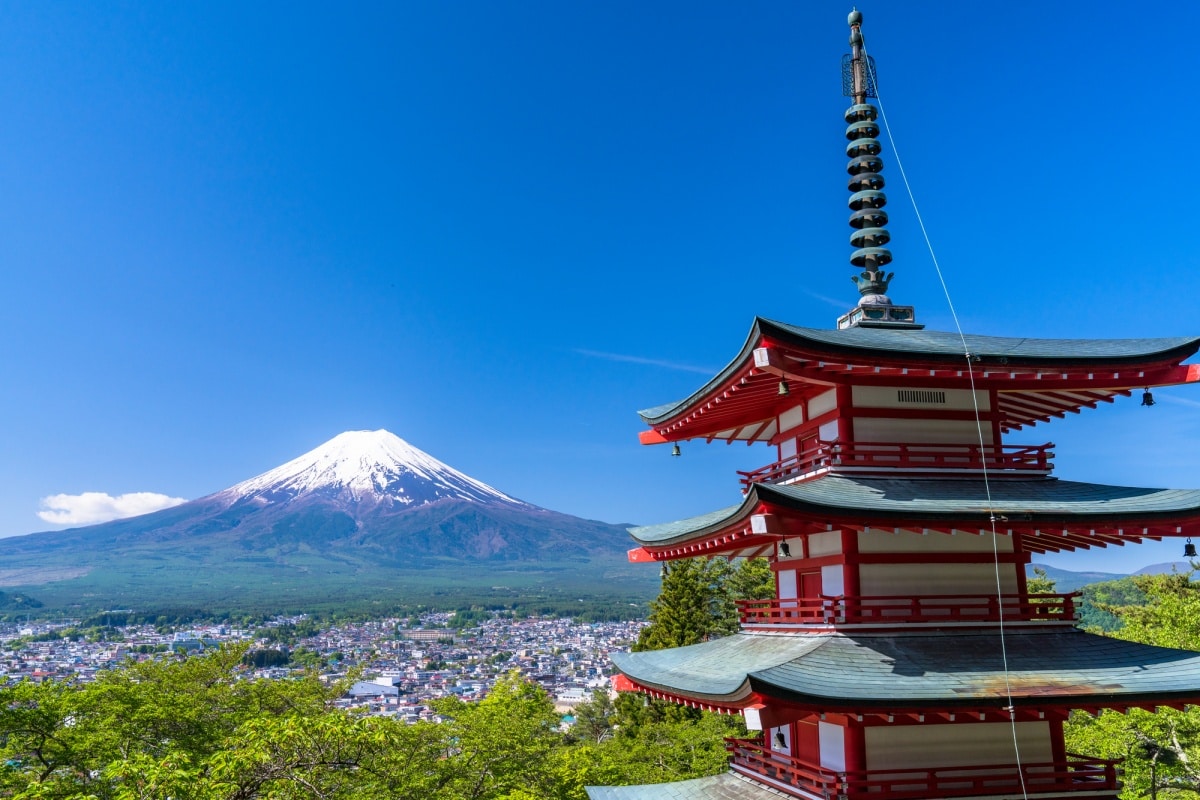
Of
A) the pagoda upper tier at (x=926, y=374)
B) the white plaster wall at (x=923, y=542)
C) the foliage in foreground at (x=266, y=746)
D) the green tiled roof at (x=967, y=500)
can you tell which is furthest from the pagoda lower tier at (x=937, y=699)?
the foliage in foreground at (x=266, y=746)

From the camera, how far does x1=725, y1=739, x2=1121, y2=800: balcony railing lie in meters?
9.43

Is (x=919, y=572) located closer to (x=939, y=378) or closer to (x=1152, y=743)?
(x=939, y=378)

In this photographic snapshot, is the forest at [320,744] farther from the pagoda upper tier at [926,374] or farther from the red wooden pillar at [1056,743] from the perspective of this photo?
the red wooden pillar at [1056,743]

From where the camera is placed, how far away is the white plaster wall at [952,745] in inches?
387

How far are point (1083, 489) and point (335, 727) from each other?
1098 centimetres

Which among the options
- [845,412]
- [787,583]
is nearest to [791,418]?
[845,412]

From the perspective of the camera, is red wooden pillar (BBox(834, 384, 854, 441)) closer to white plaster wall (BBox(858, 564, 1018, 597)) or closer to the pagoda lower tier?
white plaster wall (BBox(858, 564, 1018, 597))

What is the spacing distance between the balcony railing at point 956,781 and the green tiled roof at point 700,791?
0.91 metres

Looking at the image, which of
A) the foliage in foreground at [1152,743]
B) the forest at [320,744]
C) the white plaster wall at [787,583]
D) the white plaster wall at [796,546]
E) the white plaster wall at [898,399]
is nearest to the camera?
the white plaster wall at [898,399]

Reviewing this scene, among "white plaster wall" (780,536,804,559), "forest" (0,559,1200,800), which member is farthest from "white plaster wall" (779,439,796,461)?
"forest" (0,559,1200,800)

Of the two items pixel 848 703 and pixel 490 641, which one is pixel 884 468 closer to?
pixel 848 703

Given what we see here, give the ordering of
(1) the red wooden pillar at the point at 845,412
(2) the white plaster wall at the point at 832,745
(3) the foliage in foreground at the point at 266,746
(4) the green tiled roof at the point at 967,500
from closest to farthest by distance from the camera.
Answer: (4) the green tiled roof at the point at 967,500
(2) the white plaster wall at the point at 832,745
(1) the red wooden pillar at the point at 845,412
(3) the foliage in foreground at the point at 266,746

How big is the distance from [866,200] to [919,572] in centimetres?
565

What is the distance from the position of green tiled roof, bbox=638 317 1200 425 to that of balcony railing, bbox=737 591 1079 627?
113 inches
